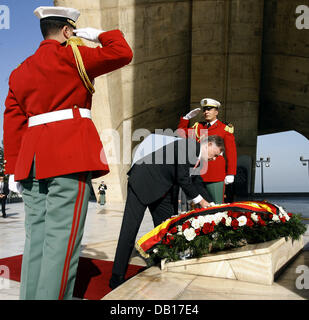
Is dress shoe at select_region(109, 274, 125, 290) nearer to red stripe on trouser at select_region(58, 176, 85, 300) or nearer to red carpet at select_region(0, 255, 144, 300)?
red carpet at select_region(0, 255, 144, 300)

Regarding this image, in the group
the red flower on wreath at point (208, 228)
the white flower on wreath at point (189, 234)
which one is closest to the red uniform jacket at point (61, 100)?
the white flower on wreath at point (189, 234)

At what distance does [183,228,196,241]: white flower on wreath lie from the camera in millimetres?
3121

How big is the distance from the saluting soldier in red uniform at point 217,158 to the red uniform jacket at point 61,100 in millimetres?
2681

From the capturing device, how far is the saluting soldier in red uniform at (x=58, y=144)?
190cm

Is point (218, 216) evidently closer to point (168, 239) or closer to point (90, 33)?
point (168, 239)

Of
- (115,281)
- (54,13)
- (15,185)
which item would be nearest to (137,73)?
(115,281)

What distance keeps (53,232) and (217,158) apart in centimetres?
310

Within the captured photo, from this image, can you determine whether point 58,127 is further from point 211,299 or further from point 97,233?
point 97,233

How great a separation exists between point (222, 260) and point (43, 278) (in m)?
1.66

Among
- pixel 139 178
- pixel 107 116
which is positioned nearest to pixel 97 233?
pixel 139 178

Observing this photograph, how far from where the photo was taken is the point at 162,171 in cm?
332

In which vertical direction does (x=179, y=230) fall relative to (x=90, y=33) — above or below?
below

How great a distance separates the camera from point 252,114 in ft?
49.2

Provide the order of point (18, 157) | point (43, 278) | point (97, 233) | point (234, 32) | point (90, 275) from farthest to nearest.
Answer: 1. point (234, 32)
2. point (97, 233)
3. point (90, 275)
4. point (18, 157)
5. point (43, 278)
